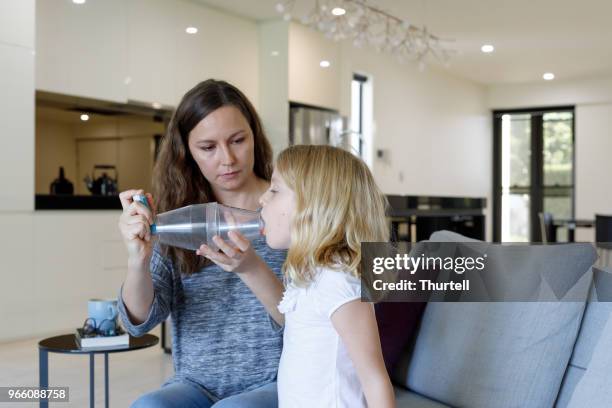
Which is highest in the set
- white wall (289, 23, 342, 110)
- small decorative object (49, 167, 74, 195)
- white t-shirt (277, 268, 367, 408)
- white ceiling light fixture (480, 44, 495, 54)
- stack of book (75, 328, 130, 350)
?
white ceiling light fixture (480, 44, 495, 54)

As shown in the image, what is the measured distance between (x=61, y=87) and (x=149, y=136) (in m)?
1.00

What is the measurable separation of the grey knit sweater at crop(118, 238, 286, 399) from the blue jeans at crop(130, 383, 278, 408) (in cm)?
4

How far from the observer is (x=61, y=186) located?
16.6 feet

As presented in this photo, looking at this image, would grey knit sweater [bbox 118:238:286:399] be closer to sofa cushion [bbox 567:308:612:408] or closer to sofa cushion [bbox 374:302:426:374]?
sofa cushion [bbox 374:302:426:374]

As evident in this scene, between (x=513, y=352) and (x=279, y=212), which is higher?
(x=279, y=212)

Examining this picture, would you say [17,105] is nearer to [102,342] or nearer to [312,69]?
[102,342]

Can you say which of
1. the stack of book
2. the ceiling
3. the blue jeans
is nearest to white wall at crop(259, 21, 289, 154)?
the ceiling

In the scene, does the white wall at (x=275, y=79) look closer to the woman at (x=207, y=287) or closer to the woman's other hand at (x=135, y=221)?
the woman at (x=207, y=287)

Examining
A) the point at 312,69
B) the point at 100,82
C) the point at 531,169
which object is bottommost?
the point at 531,169

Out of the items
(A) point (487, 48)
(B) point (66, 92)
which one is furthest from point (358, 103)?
(B) point (66, 92)

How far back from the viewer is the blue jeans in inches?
55.1

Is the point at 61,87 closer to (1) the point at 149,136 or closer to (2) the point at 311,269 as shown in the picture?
(1) the point at 149,136

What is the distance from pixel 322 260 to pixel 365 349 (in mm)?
174

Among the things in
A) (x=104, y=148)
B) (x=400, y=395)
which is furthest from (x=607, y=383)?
(x=104, y=148)
